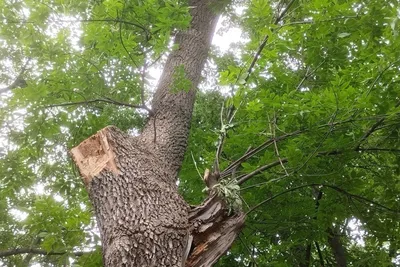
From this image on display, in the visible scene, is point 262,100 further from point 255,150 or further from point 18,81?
point 18,81

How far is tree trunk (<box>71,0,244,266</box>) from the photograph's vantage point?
91.9 inches

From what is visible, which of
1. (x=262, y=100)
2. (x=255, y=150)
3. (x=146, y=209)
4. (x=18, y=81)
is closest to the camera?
(x=146, y=209)

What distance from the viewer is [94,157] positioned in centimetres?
290

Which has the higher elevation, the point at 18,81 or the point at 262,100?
the point at 18,81

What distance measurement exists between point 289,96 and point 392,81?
0.75 meters

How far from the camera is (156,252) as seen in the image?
2297mm

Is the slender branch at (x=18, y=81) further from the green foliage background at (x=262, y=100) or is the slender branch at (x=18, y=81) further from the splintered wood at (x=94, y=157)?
the splintered wood at (x=94, y=157)

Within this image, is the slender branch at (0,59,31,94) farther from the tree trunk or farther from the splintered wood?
the splintered wood

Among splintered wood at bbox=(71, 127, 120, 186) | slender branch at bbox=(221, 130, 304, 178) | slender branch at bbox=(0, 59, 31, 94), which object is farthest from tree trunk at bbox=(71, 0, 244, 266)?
slender branch at bbox=(0, 59, 31, 94)

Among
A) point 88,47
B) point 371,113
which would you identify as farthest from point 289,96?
point 88,47

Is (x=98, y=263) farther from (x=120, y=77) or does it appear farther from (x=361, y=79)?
(x=361, y=79)

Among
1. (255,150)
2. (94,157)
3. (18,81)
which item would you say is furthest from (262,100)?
(18,81)

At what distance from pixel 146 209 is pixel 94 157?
0.65 meters

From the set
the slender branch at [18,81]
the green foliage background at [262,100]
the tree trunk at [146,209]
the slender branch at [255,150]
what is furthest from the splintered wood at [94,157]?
the slender branch at [18,81]
